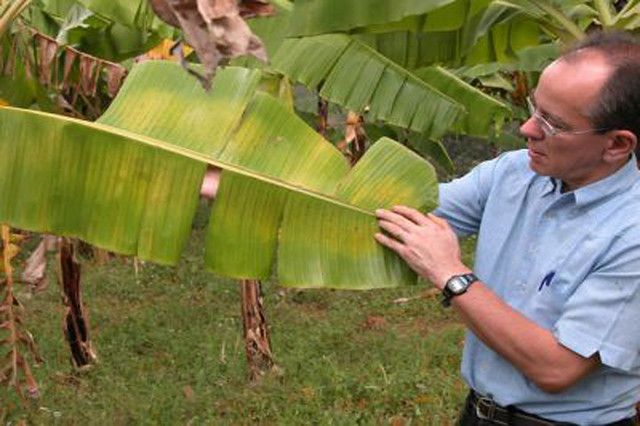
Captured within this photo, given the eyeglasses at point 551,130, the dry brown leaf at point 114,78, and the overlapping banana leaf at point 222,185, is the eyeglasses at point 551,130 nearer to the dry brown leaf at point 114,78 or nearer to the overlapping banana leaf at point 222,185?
the overlapping banana leaf at point 222,185

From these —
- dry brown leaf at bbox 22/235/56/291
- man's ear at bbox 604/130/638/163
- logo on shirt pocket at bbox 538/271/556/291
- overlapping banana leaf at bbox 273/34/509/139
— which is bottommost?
dry brown leaf at bbox 22/235/56/291

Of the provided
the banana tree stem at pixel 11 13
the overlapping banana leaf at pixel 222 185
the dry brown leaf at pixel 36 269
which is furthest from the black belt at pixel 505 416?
the dry brown leaf at pixel 36 269

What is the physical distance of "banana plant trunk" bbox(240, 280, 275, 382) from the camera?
4.47m

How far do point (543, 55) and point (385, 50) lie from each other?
928 millimetres

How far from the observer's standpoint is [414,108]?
11.2ft

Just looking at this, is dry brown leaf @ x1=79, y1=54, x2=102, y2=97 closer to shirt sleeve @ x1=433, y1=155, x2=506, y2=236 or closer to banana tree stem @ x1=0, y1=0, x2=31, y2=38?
banana tree stem @ x1=0, y1=0, x2=31, y2=38

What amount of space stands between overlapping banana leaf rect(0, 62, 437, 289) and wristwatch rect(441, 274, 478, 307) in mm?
184

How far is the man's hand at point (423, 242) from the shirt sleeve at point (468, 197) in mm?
160

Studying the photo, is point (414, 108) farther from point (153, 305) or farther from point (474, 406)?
point (153, 305)

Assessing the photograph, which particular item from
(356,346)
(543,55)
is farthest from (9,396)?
(543,55)

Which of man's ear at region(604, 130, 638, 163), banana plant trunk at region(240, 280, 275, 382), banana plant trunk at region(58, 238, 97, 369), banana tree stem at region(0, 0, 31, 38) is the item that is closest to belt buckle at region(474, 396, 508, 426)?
man's ear at region(604, 130, 638, 163)

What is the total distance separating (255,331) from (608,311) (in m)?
2.98

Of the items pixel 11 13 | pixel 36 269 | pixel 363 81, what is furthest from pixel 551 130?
pixel 36 269

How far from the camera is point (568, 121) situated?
1.62 m
